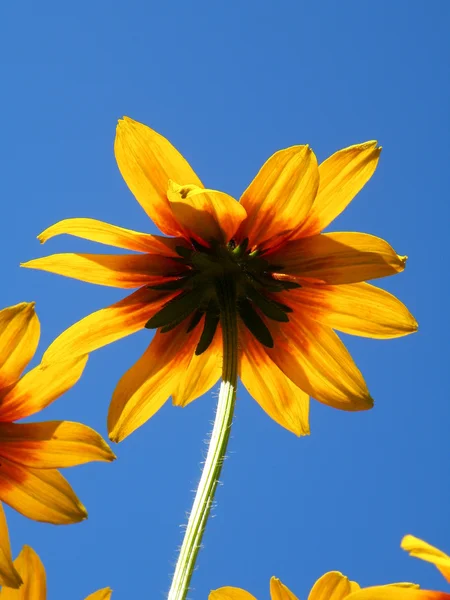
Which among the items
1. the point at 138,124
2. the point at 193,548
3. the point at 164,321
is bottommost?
the point at 193,548

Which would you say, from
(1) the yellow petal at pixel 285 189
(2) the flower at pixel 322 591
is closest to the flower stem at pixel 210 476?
(2) the flower at pixel 322 591

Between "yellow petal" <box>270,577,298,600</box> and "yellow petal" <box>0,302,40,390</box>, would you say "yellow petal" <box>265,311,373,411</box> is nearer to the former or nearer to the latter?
"yellow petal" <box>270,577,298,600</box>

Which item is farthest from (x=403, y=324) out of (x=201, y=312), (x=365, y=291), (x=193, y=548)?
(x=193, y=548)

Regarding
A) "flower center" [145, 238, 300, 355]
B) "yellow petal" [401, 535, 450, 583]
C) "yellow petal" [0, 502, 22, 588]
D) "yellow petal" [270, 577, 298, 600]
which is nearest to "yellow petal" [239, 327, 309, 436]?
"flower center" [145, 238, 300, 355]

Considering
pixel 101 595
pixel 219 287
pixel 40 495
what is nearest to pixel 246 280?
pixel 219 287

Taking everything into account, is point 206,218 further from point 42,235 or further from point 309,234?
point 42,235

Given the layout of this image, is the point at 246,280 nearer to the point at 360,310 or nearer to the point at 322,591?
the point at 360,310
